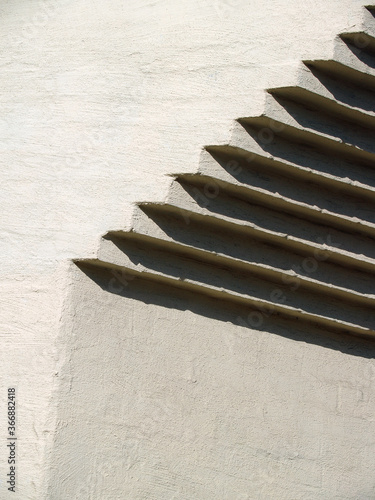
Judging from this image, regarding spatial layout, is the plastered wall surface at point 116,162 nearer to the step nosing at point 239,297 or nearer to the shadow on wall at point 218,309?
the shadow on wall at point 218,309

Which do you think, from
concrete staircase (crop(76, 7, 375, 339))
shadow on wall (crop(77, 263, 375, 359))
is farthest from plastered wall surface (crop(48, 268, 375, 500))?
concrete staircase (crop(76, 7, 375, 339))

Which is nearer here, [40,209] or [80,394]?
[80,394]

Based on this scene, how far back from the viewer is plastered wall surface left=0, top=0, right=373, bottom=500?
13.9 feet

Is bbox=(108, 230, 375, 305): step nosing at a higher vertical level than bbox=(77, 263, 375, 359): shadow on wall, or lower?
higher

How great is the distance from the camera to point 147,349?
441 centimetres

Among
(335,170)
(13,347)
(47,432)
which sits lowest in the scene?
(47,432)

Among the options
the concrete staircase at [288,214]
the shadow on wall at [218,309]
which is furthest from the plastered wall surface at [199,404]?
the concrete staircase at [288,214]

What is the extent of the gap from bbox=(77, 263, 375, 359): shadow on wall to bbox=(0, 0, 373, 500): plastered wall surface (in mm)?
58

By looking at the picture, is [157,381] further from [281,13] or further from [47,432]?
[281,13]

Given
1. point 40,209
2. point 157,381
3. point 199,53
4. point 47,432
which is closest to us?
point 47,432

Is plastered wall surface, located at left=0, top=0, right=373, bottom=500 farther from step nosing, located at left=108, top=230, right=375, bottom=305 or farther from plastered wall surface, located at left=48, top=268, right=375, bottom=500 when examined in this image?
step nosing, located at left=108, top=230, right=375, bottom=305

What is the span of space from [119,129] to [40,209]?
2.28ft

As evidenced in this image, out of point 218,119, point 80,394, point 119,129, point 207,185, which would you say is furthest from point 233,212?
point 80,394

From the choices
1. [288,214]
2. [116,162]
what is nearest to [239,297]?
[288,214]
